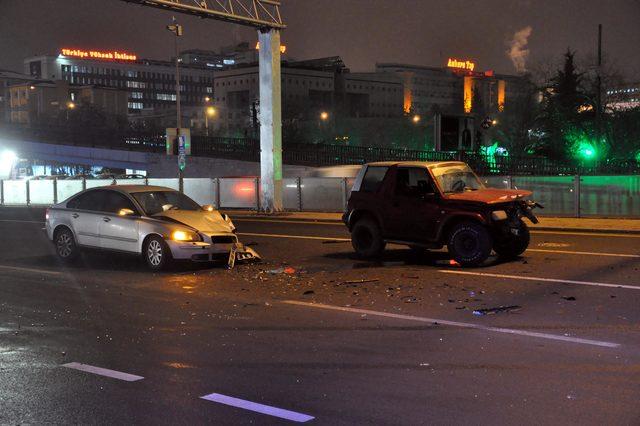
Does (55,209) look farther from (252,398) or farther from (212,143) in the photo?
(212,143)

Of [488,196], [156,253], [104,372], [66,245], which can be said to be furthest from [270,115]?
[104,372]

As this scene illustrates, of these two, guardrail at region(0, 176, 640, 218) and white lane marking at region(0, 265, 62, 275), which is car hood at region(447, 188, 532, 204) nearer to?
white lane marking at region(0, 265, 62, 275)

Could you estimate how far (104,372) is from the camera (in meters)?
6.04

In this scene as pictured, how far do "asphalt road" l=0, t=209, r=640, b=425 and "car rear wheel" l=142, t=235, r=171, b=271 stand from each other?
35 cm

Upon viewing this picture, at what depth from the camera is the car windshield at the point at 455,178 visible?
41.1 feet

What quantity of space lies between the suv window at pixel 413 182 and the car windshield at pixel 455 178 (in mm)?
200

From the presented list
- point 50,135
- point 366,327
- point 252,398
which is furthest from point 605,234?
point 50,135

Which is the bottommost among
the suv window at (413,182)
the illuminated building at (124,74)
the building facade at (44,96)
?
the suv window at (413,182)

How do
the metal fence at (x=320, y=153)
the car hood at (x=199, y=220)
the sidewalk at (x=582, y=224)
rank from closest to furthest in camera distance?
1. the car hood at (x=199, y=220)
2. the sidewalk at (x=582, y=224)
3. the metal fence at (x=320, y=153)

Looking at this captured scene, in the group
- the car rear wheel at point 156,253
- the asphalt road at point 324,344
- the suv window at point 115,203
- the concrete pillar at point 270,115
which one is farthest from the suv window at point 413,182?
the concrete pillar at point 270,115

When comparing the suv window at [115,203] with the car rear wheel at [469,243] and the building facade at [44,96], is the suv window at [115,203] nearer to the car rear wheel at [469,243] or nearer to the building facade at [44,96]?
the car rear wheel at [469,243]

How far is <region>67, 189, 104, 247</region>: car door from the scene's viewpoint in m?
13.1

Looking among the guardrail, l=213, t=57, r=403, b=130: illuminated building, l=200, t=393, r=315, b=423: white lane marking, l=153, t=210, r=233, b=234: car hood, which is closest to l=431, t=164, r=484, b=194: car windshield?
l=153, t=210, r=233, b=234: car hood

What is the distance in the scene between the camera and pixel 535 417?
15.6ft
